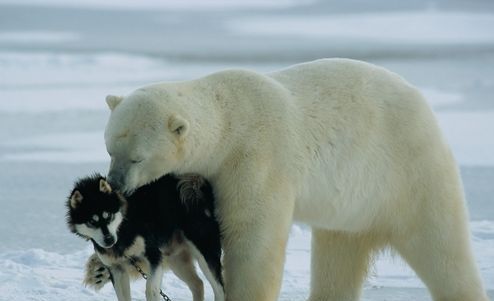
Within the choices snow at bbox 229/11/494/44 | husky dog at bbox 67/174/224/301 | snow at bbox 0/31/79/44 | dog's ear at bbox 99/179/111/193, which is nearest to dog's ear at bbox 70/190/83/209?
husky dog at bbox 67/174/224/301

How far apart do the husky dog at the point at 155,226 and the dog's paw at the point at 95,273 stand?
0.33m

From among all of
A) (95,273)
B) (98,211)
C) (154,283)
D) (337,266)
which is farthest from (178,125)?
(337,266)

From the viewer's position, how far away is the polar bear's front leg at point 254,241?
418 cm

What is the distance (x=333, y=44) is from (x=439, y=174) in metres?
13.3

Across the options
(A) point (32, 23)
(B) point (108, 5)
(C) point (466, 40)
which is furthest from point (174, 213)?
(B) point (108, 5)

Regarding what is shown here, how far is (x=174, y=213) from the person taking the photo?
4.35m

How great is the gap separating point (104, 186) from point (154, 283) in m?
0.53

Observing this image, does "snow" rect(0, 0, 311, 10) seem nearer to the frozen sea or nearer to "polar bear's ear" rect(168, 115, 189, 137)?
the frozen sea

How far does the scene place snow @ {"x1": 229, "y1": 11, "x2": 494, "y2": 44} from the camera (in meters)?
19.3

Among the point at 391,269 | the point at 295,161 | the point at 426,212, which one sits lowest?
the point at 391,269

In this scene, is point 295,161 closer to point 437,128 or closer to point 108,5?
point 437,128

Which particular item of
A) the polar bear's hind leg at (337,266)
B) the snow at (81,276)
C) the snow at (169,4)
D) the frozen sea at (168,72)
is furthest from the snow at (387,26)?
the polar bear's hind leg at (337,266)

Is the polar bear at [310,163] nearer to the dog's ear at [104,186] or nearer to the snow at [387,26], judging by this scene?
the dog's ear at [104,186]

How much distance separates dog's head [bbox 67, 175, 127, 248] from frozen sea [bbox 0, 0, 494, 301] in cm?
91
